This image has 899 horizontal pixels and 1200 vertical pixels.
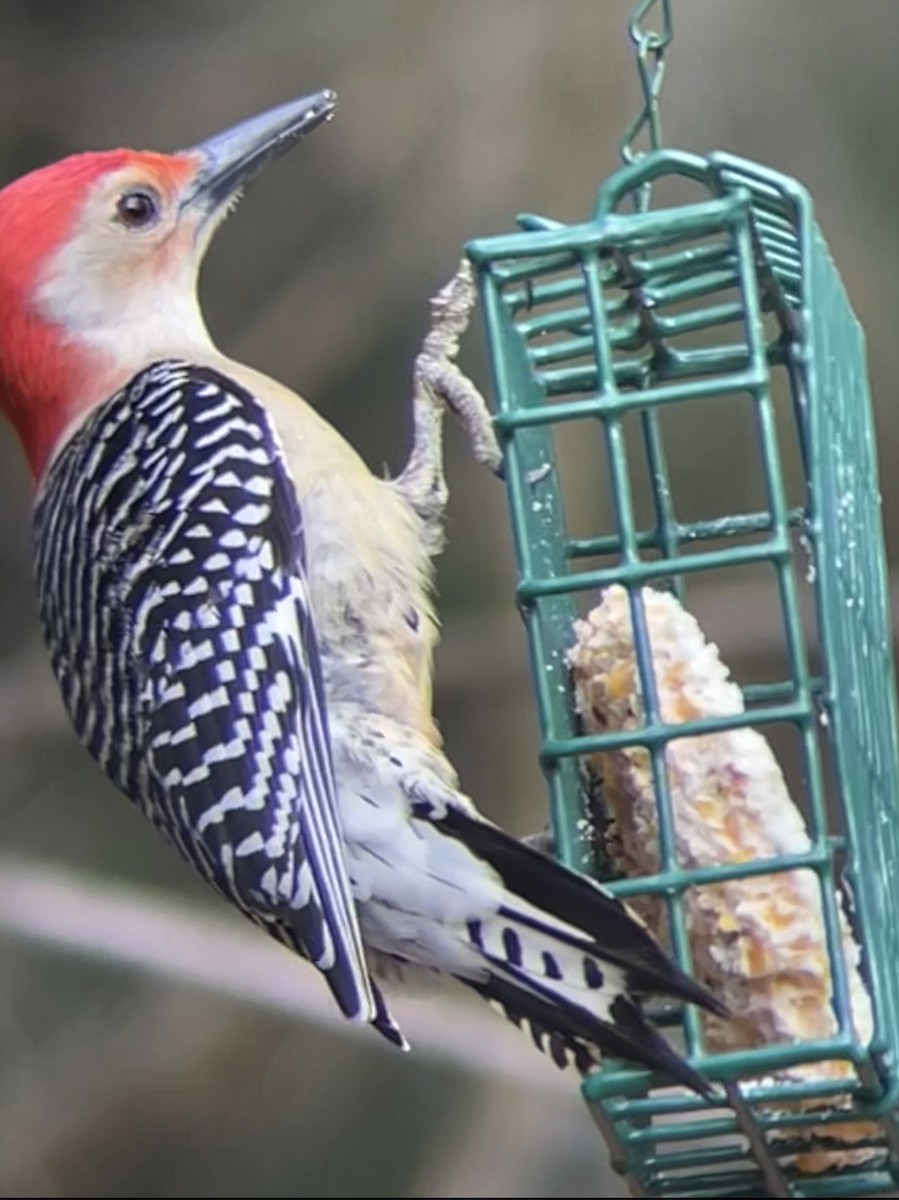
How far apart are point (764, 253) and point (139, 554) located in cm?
76

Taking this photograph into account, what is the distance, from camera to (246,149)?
9.82 feet

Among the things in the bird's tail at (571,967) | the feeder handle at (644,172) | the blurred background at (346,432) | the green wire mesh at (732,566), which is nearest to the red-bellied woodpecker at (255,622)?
the bird's tail at (571,967)

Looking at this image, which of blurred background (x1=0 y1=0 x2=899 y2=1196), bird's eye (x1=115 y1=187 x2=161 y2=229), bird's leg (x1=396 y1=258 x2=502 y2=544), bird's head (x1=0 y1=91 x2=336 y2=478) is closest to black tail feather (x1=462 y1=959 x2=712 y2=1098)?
bird's leg (x1=396 y1=258 x2=502 y2=544)

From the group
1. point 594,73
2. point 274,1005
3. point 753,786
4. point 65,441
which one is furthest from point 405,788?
point 594,73

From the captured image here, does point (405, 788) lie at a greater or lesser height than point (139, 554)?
lesser

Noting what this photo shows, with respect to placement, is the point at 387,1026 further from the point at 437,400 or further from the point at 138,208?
the point at 138,208

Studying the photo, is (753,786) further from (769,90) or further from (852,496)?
(769,90)

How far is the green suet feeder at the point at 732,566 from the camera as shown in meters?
2.18

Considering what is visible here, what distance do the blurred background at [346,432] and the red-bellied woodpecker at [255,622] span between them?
1838 millimetres

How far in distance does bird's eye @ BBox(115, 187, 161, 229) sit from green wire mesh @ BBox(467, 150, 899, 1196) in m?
0.66

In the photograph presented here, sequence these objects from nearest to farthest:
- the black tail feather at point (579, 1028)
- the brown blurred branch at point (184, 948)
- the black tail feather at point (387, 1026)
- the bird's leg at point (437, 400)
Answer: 1. the black tail feather at point (579, 1028)
2. the black tail feather at point (387, 1026)
3. the bird's leg at point (437, 400)
4. the brown blurred branch at point (184, 948)

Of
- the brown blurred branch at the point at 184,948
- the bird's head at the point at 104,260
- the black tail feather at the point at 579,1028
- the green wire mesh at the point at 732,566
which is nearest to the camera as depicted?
the black tail feather at the point at 579,1028

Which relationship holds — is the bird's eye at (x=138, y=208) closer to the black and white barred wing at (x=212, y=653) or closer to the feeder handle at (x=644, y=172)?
the black and white barred wing at (x=212, y=653)

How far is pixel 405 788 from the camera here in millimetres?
2443
